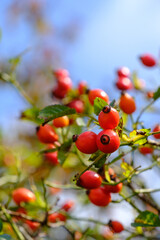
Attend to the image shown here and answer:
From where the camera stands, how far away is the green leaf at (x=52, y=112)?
1.54 metres

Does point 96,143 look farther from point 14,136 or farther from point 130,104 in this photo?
point 14,136

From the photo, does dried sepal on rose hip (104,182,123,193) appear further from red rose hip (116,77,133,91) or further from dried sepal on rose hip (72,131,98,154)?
red rose hip (116,77,133,91)

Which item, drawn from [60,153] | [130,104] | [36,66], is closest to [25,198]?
[60,153]

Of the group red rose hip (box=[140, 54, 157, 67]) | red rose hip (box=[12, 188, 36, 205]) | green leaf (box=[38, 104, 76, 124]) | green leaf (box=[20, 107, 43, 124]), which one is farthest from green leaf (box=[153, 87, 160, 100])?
red rose hip (box=[12, 188, 36, 205])

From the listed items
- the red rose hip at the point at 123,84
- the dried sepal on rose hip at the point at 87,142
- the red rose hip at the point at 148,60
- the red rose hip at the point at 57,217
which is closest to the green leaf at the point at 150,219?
the dried sepal on rose hip at the point at 87,142

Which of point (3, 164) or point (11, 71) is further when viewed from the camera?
point (3, 164)

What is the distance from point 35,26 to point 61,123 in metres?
8.65

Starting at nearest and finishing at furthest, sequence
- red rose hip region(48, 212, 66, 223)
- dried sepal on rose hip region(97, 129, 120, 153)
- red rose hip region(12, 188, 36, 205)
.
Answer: dried sepal on rose hip region(97, 129, 120, 153), red rose hip region(12, 188, 36, 205), red rose hip region(48, 212, 66, 223)

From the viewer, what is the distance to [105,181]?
182cm

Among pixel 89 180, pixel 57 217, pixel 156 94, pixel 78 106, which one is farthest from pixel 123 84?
pixel 57 217

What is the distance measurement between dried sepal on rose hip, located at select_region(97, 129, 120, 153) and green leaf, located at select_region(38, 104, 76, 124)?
1.02 feet

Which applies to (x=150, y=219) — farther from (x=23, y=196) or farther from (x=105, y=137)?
(x=23, y=196)

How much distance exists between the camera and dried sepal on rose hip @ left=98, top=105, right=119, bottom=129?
1.31m

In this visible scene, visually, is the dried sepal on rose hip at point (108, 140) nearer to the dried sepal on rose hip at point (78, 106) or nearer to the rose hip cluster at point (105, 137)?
the rose hip cluster at point (105, 137)
